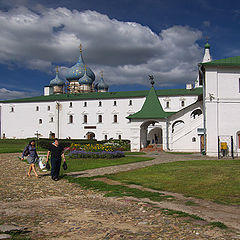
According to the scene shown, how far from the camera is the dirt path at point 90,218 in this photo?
413 cm

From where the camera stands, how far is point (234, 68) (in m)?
20.0

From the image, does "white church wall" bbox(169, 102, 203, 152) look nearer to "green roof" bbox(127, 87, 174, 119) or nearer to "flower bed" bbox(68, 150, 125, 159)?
"green roof" bbox(127, 87, 174, 119)

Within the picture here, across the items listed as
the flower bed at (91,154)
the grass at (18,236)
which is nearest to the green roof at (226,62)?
the flower bed at (91,154)

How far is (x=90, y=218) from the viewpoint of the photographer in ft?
16.3

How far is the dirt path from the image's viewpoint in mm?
4133

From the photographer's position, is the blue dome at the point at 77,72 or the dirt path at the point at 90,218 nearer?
the dirt path at the point at 90,218

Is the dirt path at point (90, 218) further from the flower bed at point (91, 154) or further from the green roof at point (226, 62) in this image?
the green roof at point (226, 62)

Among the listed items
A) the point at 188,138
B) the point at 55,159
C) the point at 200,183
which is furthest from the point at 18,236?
the point at 188,138

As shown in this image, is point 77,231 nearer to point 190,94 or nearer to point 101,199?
point 101,199

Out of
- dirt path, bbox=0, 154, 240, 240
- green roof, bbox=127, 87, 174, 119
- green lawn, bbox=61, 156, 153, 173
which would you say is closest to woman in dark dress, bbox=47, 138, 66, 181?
dirt path, bbox=0, 154, 240, 240

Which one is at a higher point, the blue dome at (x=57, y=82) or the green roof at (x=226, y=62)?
the blue dome at (x=57, y=82)

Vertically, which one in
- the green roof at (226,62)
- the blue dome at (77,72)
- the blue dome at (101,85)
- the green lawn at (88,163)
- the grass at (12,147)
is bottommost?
the green lawn at (88,163)

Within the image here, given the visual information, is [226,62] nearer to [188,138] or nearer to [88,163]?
[188,138]

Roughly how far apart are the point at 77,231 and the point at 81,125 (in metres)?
44.2
